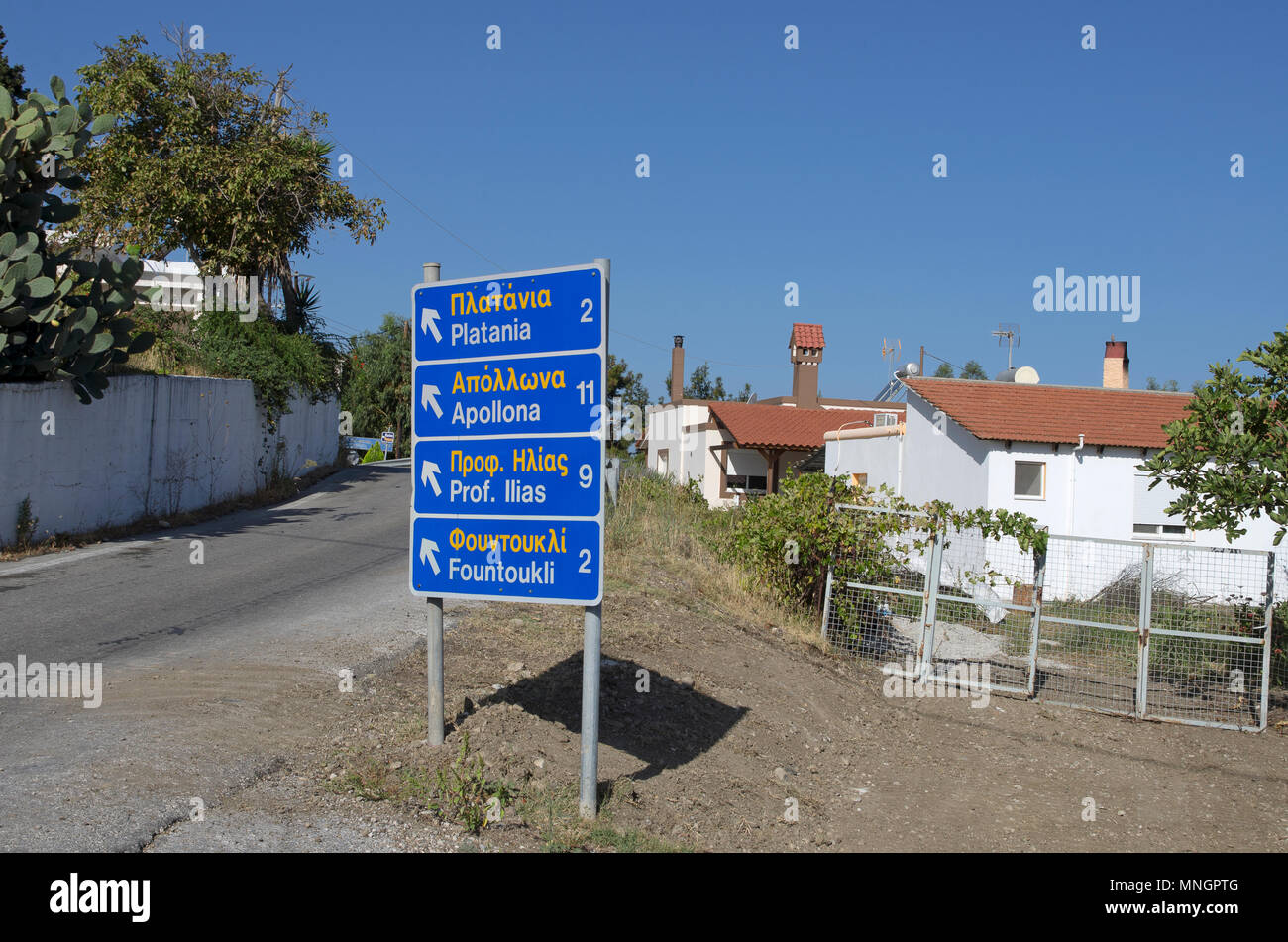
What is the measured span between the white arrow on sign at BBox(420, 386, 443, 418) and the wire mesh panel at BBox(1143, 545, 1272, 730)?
7.90 metres

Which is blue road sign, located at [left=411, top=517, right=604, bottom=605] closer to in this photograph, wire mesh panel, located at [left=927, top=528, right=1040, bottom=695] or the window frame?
wire mesh panel, located at [left=927, top=528, right=1040, bottom=695]

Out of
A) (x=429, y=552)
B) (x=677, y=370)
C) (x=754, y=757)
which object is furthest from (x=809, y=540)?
(x=677, y=370)

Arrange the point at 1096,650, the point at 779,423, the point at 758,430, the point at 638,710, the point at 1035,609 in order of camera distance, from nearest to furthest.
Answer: the point at 638,710, the point at 1035,609, the point at 1096,650, the point at 758,430, the point at 779,423

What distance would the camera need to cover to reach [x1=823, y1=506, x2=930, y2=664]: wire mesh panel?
12.1 meters

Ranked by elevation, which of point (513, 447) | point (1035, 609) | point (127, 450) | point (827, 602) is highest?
point (513, 447)

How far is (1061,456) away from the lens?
1884 centimetres

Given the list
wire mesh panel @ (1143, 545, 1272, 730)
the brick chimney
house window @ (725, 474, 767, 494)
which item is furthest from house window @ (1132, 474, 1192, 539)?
the brick chimney

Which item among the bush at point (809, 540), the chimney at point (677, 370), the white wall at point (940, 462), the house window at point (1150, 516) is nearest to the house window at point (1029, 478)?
the white wall at point (940, 462)

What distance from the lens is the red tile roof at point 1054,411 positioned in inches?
737

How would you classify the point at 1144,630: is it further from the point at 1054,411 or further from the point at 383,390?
the point at 383,390

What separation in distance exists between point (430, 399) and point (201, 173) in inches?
713

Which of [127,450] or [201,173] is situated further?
[201,173]

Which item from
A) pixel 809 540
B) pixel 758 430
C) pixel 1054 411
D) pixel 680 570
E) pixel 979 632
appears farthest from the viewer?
pixel 758 430

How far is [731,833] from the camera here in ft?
18.5
